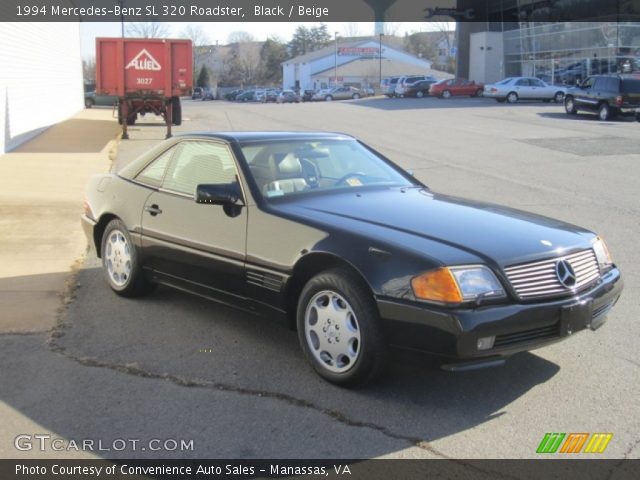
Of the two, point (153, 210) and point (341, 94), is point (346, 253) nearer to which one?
point (153, 210)

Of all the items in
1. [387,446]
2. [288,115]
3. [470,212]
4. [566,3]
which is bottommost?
[387,446]

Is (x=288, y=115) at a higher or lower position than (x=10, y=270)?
higher

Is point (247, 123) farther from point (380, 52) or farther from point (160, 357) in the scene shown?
point (380, 52)

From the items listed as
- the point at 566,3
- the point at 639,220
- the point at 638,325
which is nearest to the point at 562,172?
the point at 639,220

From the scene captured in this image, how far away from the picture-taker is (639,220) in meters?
8.93

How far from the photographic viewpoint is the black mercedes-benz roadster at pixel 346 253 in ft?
12.0

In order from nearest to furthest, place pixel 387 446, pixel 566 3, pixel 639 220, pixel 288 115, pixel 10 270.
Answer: pixel 387 446 → pixel 10 270 → pixel 639 220 → pixel 288 115 → pixel 566 3

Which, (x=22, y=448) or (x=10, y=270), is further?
(x=10, y=270)

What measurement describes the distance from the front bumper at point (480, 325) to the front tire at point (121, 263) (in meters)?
2.62

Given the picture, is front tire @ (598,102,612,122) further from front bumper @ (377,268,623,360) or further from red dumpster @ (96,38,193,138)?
front bumper @ (377,268,623,360)

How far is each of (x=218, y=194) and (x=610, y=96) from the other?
2442 cm

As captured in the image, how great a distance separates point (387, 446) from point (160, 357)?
1829mm

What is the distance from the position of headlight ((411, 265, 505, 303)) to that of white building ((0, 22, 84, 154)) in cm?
1491

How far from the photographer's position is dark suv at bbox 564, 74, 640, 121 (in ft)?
83.0
